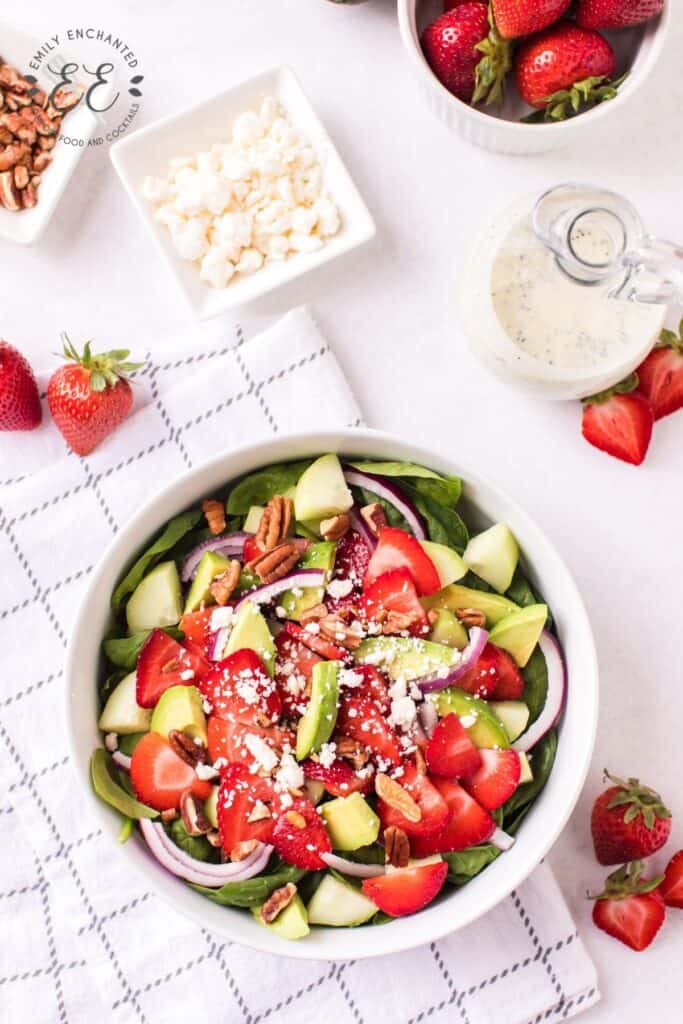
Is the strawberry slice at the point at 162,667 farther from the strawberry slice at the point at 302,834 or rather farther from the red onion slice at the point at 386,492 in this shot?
the red onion slice at the point at 386,492

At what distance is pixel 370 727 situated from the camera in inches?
56.9

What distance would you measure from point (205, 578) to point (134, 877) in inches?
20.5

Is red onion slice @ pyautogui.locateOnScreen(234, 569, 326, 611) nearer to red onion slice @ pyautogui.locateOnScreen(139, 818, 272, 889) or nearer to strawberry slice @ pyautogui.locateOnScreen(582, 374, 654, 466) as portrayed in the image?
red onion slice @ pyautogui.locateOnScreen(139, 818, 272, 889)

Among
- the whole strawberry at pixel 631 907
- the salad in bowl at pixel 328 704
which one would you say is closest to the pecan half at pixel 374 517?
the salad in bowl at pixel 328 704

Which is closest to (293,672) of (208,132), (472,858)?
(472,858)

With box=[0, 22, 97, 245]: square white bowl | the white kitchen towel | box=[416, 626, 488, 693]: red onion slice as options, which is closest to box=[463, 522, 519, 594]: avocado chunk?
box=[416, 626, 488, 693]: red onion slice

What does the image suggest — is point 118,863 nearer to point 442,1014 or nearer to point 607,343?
point 442,1014

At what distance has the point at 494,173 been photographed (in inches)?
70.9

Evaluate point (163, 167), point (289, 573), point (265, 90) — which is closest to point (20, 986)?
→ point (289, 573)

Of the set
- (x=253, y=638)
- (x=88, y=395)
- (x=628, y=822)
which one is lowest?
(x=628, y=822)

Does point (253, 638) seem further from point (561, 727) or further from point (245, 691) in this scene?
point (561, 727)

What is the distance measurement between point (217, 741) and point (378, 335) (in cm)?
73

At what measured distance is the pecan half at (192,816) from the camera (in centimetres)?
145

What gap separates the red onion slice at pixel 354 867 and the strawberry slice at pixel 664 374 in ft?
2.82
